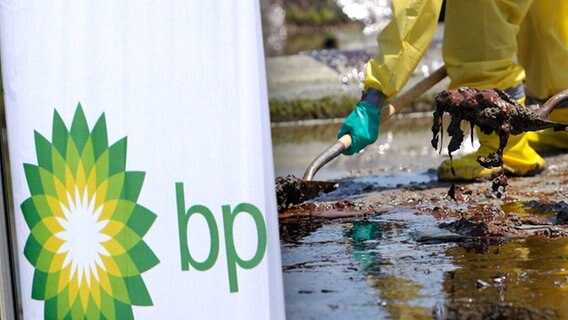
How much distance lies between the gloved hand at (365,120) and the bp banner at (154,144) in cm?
193

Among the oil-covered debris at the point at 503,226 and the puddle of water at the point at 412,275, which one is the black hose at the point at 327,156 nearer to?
the puddle of water at the point at 412,275

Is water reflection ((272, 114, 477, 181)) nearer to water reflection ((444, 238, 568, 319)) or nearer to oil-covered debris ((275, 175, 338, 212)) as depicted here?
oil-covered debris ((275, 175, 338, 212))

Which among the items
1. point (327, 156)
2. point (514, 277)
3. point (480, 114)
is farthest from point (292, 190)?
point (514, 277)

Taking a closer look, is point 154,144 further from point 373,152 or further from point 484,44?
point 373,152

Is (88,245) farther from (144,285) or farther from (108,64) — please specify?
(108,64)

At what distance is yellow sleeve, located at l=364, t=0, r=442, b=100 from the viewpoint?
4484mm

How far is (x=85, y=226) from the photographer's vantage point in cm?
266

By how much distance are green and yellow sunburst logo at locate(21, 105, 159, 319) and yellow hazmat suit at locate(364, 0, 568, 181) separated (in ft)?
6.84

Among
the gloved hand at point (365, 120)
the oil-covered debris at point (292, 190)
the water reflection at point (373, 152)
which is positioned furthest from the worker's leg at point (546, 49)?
the oil-covered debris at point (292, 190)

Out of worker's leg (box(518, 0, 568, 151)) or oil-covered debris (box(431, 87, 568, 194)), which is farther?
worker's leg (box(518, 0, 568, 151))

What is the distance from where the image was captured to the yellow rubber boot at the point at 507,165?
4.91 metres

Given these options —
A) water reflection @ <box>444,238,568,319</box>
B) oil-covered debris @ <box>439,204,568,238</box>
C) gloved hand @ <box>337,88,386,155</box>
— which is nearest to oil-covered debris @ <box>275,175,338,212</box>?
gloved hand @ <box>337,88,386,155</box>

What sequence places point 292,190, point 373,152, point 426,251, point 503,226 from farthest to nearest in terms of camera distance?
point 373,152 < point 292,190 < point 503,226 < point 426,251

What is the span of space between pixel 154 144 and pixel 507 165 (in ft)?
8.94
